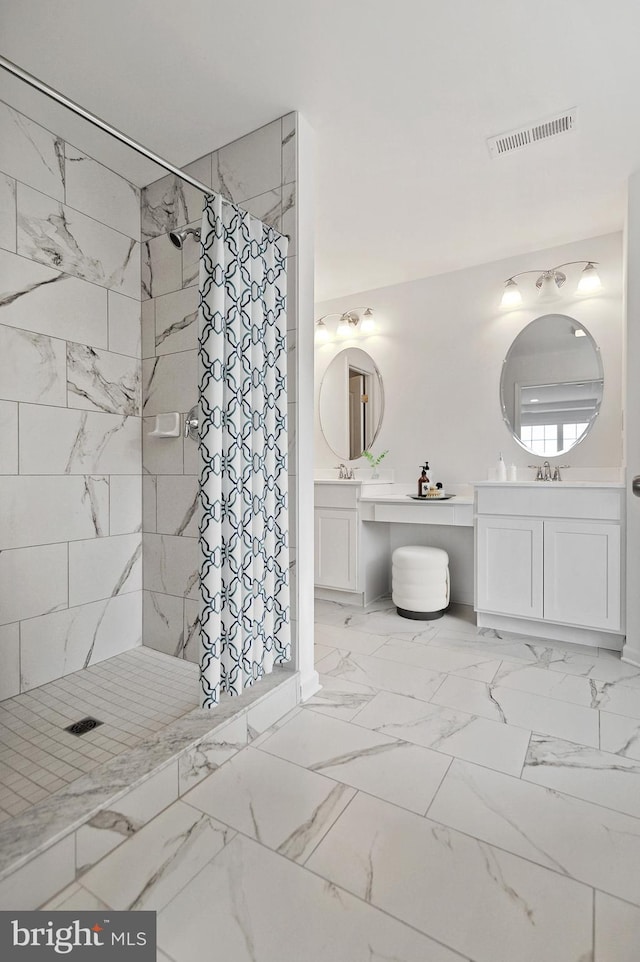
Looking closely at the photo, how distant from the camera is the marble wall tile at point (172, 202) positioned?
2.32m

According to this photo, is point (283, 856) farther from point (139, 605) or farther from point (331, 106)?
point (331, 106)

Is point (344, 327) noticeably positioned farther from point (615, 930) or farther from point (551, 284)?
point (615, 930)

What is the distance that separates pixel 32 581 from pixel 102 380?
0.98 m

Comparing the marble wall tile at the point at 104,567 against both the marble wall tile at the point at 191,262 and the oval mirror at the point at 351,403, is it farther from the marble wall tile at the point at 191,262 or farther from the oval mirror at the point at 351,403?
the oval mirror at the point at 351,403

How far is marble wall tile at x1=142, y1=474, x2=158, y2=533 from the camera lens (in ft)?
8.08

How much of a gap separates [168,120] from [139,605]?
2311 millimetres

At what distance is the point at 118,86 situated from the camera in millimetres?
1910

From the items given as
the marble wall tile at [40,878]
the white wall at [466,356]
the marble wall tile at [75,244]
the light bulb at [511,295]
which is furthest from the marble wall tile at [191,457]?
the light bulb at [511,295]

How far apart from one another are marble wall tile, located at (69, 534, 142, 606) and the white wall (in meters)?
2.11

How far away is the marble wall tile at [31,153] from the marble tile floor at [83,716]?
7.09 ft

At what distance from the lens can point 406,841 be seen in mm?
1280

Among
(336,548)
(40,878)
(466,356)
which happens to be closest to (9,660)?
(40,878)

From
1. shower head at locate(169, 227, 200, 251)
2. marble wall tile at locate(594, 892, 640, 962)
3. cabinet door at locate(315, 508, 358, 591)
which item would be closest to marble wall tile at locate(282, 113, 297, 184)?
shower head at locate(169, 227, 200, 251)

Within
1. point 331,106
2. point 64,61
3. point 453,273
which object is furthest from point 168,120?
point 453,273
